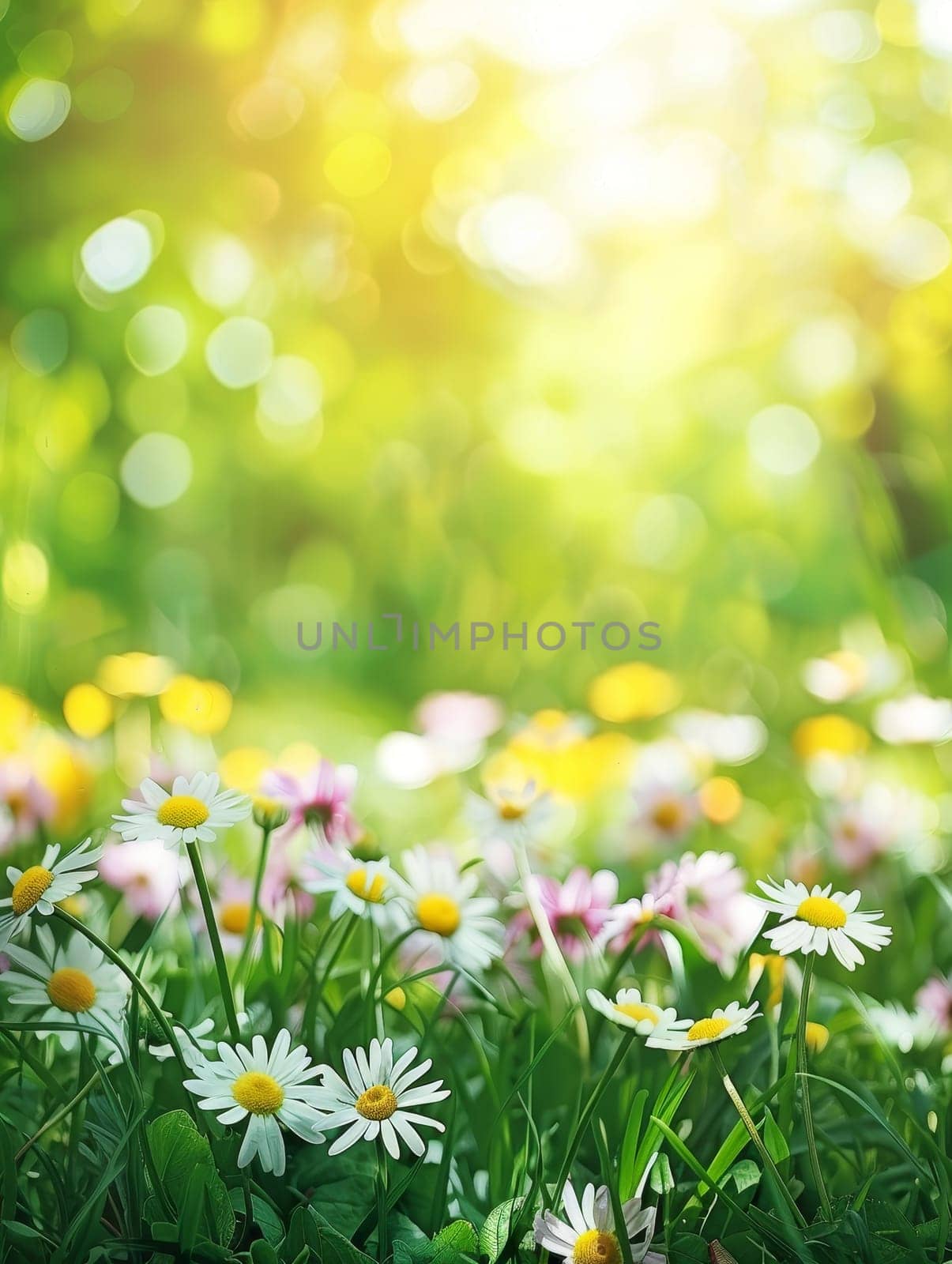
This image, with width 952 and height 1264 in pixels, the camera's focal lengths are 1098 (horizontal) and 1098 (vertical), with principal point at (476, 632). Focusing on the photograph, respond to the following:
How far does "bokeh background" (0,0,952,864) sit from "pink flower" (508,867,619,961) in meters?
0.28

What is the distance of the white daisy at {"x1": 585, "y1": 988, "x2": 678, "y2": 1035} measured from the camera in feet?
1.33

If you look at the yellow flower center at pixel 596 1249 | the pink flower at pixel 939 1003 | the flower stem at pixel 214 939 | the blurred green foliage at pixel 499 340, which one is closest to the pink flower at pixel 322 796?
the flower stem at pixel 214 939

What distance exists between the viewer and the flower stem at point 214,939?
1.36 ft

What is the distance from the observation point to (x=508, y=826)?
560 mm

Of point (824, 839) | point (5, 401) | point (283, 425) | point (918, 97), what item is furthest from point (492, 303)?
point (824, 839)

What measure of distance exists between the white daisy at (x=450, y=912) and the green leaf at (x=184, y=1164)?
0.13 m

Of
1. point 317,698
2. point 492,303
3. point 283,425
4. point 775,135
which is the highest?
point 775,135

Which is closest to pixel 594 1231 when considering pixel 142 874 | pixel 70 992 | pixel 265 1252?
pixel 265 1252

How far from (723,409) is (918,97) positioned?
419 millimetres

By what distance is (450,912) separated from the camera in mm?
498

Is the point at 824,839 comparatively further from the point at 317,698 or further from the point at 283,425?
the point at 283,425

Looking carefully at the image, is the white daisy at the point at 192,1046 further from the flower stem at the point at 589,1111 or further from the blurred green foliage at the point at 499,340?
the blurred green foliage at the point at 499,340

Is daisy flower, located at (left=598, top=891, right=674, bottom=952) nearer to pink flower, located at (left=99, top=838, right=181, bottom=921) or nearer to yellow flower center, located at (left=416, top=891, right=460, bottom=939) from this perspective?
yellow flower center, located at (left=416, top=891, right=460, bottom=939)

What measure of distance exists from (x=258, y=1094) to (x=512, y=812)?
0.68 feet
